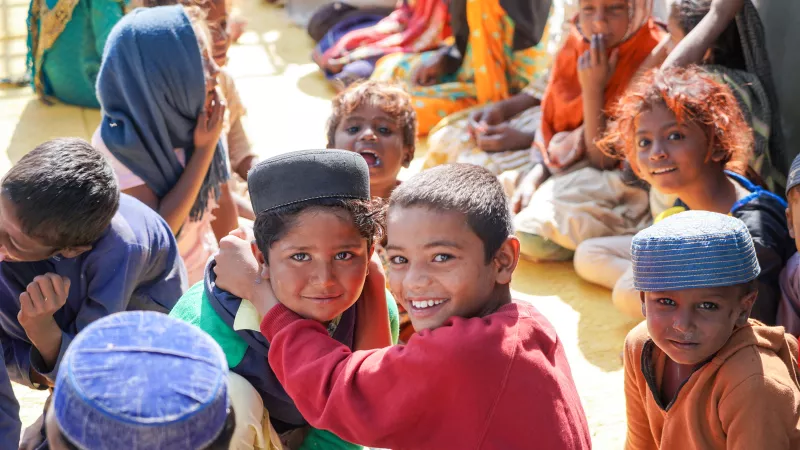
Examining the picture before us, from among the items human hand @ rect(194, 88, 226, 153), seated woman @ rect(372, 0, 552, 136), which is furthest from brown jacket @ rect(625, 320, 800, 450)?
seated woman @ rect(372, 0, 552, 136)

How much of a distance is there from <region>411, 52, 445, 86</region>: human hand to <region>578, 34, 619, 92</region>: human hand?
6.24 ft

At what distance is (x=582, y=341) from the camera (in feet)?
14.0

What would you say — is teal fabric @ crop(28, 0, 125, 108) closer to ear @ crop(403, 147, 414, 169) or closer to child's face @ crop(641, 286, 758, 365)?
ear @ crop(403, 147, 414, 169)

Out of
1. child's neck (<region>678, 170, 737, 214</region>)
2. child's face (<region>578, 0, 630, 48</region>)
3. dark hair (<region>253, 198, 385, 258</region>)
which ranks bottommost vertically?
child's neck (<region>678, 170, 737, 214</region>)

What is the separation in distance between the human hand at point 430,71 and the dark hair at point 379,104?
8.87 feet

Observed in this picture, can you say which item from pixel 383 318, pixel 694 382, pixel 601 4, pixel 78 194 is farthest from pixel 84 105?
pixel 694 382

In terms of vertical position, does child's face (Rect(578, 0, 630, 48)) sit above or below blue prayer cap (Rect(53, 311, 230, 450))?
below

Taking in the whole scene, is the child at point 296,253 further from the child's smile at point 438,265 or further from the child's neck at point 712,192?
the child's neck at point 712,192

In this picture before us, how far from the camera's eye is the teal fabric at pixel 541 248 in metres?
4.92

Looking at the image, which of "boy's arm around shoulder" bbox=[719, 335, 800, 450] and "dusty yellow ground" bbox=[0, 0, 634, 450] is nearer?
"boy's arm around shoulder" bbox=[719, 335, 800, 450]

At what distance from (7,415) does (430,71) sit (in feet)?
14.9

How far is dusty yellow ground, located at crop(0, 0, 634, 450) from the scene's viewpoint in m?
3.93

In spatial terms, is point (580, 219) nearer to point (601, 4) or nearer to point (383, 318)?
point (601, 4)

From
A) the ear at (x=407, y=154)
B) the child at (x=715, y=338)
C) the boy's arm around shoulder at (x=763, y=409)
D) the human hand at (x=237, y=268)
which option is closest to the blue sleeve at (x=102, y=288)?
the human hand at (x=237, y=268)
